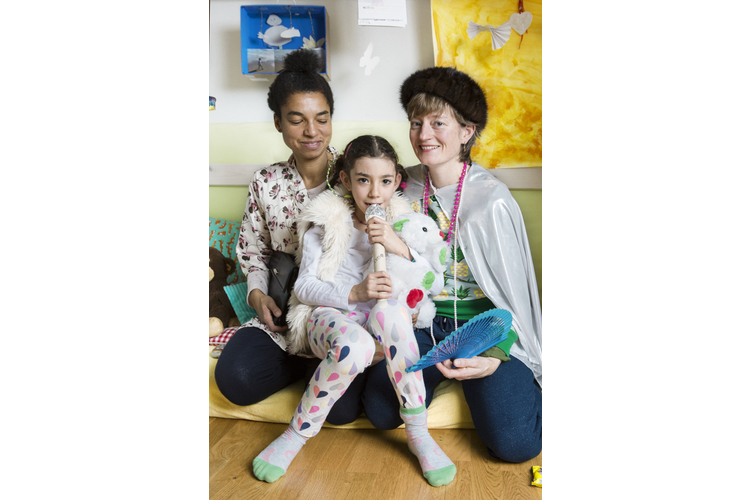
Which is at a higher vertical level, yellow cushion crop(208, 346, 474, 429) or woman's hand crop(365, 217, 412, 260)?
woman's hand crop(365, 217, 412, 260)

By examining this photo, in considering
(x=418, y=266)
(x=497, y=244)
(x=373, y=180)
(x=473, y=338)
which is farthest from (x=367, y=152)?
(x=473, y=338)

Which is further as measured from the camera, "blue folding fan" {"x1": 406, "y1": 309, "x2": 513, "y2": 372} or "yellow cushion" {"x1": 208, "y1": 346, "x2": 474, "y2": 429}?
"yellow cushion" {"x1": 208, "y1": 346, "x2": 474, "y2": 429}

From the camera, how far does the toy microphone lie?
1.37 metres

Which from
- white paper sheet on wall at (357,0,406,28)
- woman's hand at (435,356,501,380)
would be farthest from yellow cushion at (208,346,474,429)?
white paper sheet on wall at (357,0,406,28)

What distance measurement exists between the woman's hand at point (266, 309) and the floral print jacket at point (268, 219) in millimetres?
15

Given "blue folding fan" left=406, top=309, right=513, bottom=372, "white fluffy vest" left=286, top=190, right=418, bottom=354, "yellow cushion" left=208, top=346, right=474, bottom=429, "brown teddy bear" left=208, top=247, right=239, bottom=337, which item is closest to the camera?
"blue folding fan" left=406, top=309, right=513, bottom=372

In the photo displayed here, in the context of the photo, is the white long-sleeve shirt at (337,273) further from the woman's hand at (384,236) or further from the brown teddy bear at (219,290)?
the brown teddy bear at (219,290)

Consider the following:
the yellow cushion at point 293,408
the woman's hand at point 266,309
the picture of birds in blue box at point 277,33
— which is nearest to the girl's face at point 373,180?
the picture of birds in blue box at point 277,33

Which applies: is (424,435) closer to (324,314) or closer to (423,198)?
(324,314)

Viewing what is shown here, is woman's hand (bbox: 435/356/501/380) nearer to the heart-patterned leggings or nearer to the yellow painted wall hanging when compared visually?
the heart-patterned leggings

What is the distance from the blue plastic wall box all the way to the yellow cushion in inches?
35.6

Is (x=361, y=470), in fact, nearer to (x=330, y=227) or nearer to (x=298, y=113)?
(x=330, y=227)
